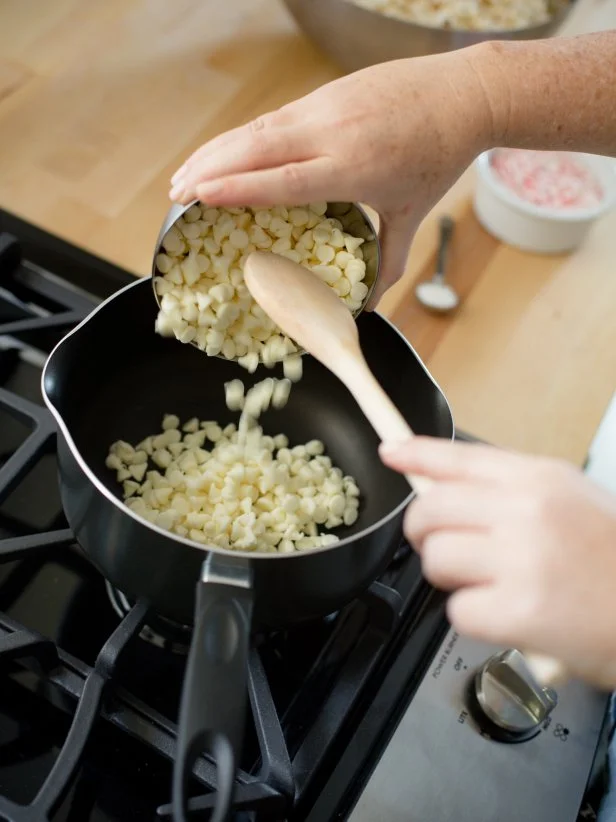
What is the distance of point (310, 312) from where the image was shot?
62 centimetres

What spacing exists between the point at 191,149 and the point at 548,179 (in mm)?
452

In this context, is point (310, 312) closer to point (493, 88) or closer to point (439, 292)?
point (493, 88)

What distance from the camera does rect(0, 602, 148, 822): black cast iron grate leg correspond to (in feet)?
1.68

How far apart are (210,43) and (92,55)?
17 centimetres

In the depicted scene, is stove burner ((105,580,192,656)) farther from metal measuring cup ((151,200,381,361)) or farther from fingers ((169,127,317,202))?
fingers ((169,127,317,202))

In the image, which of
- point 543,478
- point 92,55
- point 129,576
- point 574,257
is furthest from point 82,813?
point 92,55

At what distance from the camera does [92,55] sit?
109cm

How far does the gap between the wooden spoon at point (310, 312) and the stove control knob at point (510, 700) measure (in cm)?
21

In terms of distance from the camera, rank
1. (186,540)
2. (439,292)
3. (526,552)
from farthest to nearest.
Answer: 1. (439,292)
2. (186,540)
3. (526,552)

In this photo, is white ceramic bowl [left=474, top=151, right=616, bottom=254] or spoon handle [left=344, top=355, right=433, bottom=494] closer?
spoon handle [left=344, top=355, right=433, bottom=494]

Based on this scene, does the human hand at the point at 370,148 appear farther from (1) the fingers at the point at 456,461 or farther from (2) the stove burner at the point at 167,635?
(2) the stove burner at the point at 167,635

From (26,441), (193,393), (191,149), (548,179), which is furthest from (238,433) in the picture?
(548,179)

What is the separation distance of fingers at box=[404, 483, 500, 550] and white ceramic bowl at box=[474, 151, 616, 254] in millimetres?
653

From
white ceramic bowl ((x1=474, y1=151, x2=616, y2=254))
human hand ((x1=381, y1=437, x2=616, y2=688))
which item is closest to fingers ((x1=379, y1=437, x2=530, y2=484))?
human hand ((x1=381, y1=437, x2=616, y2=688))
